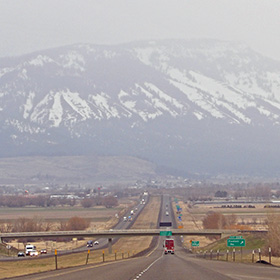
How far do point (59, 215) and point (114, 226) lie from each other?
33.3m

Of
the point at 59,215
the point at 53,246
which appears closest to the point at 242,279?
the point at 53,246

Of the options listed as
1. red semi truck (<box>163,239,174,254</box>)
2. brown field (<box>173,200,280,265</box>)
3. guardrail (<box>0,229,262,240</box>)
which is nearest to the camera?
red semi truck (<box>163,239,174,254</box>)

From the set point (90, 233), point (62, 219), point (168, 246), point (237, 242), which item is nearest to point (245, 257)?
point (237, 242)

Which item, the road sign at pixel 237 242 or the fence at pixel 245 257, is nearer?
the fence at pixel 245 257

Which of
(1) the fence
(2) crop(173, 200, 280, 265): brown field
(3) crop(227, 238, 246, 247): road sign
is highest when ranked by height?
(2) crop(173, 200, 280, 265): brown field

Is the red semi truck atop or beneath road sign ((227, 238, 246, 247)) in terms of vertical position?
beneath

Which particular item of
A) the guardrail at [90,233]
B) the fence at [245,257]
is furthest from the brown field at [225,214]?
the fence at [245,257]

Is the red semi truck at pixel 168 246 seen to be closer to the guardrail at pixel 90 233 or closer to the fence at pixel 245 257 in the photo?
the fence at pixel 245 257

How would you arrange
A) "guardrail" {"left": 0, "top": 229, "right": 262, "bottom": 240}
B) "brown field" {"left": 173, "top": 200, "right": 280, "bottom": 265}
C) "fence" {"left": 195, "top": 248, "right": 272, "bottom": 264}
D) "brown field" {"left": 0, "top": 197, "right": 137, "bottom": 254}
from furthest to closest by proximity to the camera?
"brown field" {"left": 173, "top": 200, "right": 280, "bottom": 265} < "brown field" {"left": 0, "top": 197, "right": 137, "bottom": 254} < "guardrail" {"left": 0, "top": 229, "right": 262, "bottom": 240} < "fence" {"left": 195, "top": 248, "right": 272, "bottom": 264}

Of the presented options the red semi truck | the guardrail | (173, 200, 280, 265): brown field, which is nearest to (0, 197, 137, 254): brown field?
the guardrail

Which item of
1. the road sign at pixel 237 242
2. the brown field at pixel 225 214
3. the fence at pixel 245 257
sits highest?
the brown field at pixel 225 214

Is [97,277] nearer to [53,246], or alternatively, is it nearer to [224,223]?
[53,246]

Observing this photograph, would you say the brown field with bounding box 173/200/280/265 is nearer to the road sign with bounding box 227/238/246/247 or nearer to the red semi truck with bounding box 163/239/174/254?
the red semi truck with bounding box 163/239/174/254

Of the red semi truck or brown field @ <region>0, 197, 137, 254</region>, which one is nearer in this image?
the red semi truck
